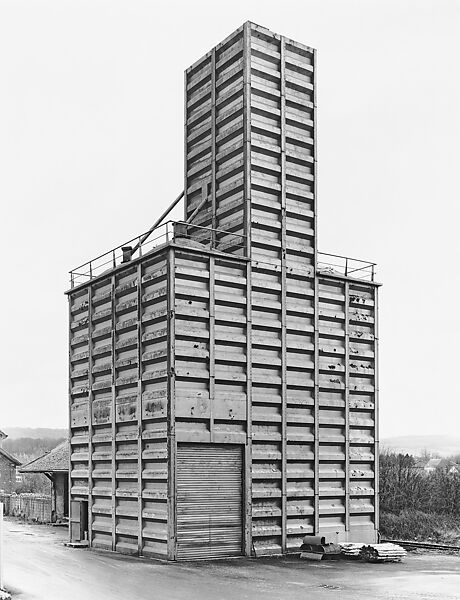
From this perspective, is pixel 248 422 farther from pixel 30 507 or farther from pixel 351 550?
pixel 30 507

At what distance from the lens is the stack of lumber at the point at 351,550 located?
2131 centimetres

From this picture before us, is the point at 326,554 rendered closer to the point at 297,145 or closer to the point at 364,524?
the point at 364,524

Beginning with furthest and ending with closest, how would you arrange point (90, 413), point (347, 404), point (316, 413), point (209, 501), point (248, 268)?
1. point (90, 413)
2. point (347, 404)
3. point (316, 413)
4. point (248, 268)
5. point (209, 501)

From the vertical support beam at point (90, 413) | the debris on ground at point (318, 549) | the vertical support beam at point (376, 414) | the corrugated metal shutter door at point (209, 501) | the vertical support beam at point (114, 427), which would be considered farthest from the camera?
the vertical support beam at point (376, 414)

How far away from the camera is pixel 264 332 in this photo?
74.3 feet

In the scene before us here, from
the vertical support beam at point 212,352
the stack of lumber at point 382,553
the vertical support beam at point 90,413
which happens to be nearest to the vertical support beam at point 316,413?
the stack of lumber at point 382,553

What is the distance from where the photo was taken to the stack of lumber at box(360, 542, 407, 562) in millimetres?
20595

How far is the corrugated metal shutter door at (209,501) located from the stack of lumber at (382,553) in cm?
322

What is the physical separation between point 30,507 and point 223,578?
81.0 ft

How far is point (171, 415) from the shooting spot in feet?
67.9

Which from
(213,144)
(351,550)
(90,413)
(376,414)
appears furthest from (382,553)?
(213,144)

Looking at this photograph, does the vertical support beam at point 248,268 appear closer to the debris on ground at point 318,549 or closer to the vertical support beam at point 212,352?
the vertical support beam at point 212,352

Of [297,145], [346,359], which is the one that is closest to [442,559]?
[346,359]

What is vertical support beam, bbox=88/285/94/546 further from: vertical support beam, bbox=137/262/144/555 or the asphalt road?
vertical support beam, bbox=137/262/144/555
